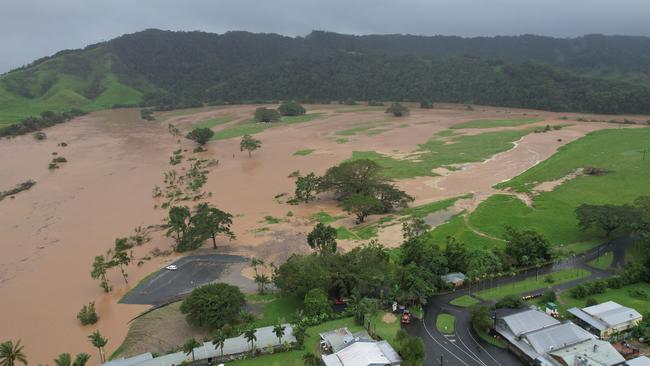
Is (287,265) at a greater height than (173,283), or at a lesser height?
greater

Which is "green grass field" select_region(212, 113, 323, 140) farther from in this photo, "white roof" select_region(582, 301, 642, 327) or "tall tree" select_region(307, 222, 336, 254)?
"white roof" select_region(582, 301, 642, 327)

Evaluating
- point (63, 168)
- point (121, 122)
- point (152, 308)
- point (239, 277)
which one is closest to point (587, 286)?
point (239, 277)

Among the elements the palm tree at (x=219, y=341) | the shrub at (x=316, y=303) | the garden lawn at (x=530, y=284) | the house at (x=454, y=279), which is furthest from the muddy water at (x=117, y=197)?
the garden lawn at (x=530, y=284)

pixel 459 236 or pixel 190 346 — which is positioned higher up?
pixel 190 346

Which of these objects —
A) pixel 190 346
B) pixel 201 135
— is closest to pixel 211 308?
pixel 190 346

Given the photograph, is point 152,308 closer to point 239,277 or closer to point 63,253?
point 239,277

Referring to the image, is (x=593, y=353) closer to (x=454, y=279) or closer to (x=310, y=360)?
(x=454, y=279)

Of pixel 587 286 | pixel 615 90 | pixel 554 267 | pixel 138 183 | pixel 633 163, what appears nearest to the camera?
pixel 587 286
